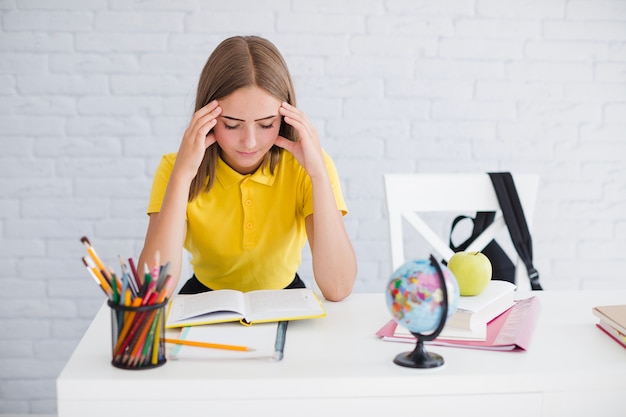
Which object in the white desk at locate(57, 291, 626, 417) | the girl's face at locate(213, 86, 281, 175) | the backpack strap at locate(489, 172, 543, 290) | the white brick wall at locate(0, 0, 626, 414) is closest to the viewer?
the white desk at locate(57, 291, 626, 417)

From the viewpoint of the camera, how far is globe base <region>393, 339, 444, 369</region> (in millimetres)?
1013

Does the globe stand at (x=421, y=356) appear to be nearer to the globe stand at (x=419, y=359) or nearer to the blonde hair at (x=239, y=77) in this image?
the globe stand at (x=419, y=359)

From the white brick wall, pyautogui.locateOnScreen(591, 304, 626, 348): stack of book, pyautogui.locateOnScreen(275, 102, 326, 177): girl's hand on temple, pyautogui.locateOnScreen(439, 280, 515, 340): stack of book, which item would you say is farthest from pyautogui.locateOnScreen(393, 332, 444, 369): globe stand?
the white brick wall

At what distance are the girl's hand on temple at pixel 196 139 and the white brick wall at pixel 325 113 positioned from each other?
0.85 m

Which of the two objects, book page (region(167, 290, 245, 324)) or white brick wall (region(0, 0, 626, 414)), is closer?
book page (region(167, 290, 245, 324))

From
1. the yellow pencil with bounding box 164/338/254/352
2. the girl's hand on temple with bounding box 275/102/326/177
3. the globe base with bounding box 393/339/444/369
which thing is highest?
the girl's hand on temple with bounding box 275/102/326/177

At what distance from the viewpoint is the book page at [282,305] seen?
119 centimetres

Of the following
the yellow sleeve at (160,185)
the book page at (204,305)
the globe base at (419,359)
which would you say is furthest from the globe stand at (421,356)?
the yellow sleeve at (160,185)

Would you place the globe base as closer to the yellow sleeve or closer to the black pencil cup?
the black pencil cup

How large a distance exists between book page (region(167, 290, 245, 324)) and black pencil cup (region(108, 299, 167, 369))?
6.5 inches

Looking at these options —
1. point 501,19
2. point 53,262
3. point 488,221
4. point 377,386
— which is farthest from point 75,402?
point 501,19

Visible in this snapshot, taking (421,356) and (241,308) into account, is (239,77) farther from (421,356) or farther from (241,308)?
(421,356)

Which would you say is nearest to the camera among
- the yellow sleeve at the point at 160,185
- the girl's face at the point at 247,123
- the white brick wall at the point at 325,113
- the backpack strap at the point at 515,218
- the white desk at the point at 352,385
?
the white desk at the point at 352,385

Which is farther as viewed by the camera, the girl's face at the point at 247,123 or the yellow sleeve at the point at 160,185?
the yellow sleeve at the point at 160,185
